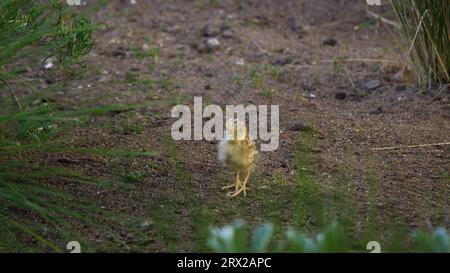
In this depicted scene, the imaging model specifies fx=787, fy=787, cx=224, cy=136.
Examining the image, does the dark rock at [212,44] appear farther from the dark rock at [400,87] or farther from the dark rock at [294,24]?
the dark rock at [400,87]

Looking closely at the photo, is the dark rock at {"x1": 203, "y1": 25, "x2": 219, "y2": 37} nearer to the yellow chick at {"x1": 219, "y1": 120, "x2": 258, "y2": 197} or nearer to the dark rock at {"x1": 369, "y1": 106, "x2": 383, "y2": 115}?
the dark rock at {"x1": 369, "y1": 106, "x2": 383, "y2": 115}

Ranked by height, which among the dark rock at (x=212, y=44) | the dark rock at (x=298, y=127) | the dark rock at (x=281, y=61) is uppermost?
the dark rock at (x=298, y=127)

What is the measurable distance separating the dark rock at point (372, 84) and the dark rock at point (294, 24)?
56.8 inches

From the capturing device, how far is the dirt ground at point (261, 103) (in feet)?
10.1

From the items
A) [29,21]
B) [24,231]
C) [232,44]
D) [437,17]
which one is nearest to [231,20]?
[232,44]

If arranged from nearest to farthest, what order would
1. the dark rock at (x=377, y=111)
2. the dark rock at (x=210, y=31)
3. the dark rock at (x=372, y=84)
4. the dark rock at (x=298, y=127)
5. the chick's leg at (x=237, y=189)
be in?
the chick's leg at (x=237, y=189) → the dark rock at (x=298, y=127) → the dark rock at (x=377, y=111) → the dark rock at (x=372, y=84) → the dark rock at (x=210, y=31)

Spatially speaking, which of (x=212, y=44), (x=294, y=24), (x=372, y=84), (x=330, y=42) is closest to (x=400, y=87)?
(x=372, y=84)

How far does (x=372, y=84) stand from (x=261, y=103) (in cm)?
75

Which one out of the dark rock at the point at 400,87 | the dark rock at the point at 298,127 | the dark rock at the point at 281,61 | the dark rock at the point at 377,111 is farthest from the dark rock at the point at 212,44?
the dark rock at the point at 298,127

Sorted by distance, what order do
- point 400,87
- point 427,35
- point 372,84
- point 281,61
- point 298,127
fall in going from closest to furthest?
point 298,127 < point 427,35 < point 400,87 < point 372,84 < point 281,61

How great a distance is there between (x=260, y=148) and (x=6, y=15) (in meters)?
1.31

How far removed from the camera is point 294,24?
611cm

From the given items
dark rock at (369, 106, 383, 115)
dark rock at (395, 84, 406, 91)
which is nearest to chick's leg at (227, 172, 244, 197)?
dark rock at (369, 106, 383, 115)

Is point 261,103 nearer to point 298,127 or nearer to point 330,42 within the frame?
point 298,127
